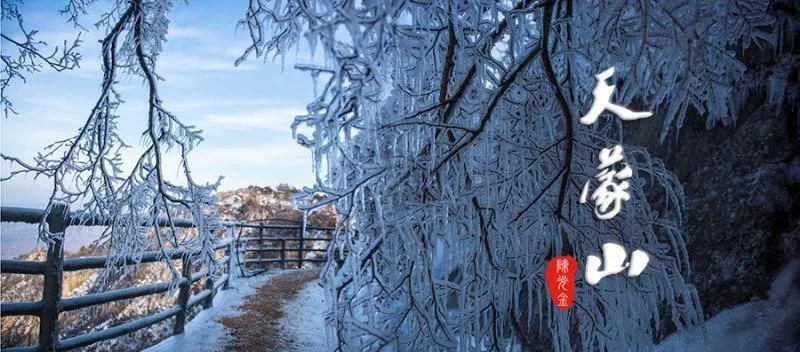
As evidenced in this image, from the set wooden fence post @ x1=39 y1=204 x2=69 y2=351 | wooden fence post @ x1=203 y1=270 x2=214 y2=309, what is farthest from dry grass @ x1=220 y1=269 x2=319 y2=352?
wooden fence post @ x1=39 y1=204 x2=69 y2=351

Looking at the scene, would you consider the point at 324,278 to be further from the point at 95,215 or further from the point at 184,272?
the point at 184,272

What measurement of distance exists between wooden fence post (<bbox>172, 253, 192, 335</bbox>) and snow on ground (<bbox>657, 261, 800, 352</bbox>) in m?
4.53

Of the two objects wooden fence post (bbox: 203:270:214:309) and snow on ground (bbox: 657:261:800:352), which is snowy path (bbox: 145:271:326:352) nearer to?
wooden fence post (bbox: 203:270:214:309)

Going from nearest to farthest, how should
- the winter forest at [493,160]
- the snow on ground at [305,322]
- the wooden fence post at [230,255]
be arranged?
the winter forest at [493,160], the snow on ground at [305,322], the wooden fence post at [230,255]

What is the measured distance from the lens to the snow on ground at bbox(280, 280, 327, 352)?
4.93 metres

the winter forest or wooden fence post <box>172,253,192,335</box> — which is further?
wooden fence post <box>172,253,192,335</box>

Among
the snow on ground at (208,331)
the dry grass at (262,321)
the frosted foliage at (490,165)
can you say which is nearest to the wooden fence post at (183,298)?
the snow on ground at (208,331)

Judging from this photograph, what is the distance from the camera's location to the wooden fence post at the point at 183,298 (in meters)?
4.69

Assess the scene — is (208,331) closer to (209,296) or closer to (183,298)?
(183,298)

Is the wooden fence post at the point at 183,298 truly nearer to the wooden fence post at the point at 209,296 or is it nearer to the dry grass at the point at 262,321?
the dry grass at the point at 262,321

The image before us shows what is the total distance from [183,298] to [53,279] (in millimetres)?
1683

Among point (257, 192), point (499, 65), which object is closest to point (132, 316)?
point (257, 192)

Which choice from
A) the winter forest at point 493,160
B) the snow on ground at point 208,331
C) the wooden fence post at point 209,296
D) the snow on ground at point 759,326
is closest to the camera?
the winter forest at point 493,160

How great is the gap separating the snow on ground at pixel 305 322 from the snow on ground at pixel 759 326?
3091mm
